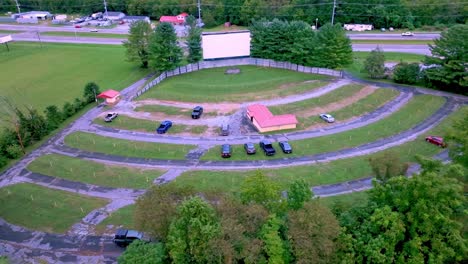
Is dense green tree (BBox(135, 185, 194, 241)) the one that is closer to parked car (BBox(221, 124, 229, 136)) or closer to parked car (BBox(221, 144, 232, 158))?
parked car (BBox(221, 144, 232, 158))

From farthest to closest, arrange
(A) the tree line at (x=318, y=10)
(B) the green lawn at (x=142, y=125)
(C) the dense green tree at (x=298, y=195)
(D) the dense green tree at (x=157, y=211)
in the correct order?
(A) the tree line at (x=318, y=10)
(B) the green lawn at (x=142, y=125)
(C) the dense green tree at (x=298, y=195)
(D) the dense green tree at (x=157, y=211)

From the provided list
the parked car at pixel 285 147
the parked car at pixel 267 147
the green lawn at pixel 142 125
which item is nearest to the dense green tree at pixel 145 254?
the parked car at pixel 267 147

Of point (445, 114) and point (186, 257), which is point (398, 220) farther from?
point (445, 114)

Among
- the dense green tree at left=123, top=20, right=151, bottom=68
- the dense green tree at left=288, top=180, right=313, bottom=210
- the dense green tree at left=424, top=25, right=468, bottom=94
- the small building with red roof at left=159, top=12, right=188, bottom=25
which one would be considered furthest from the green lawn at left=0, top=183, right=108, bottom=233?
the small building with red roof at left=159, top=12, right=188, bottom=25

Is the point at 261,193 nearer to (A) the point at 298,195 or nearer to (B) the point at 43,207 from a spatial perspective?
(A) the point at 298,195

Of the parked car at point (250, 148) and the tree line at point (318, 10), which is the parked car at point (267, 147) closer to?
the parked car at point (250, 148)

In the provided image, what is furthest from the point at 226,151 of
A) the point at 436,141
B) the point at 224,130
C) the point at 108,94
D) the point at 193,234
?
the point at 108,94
